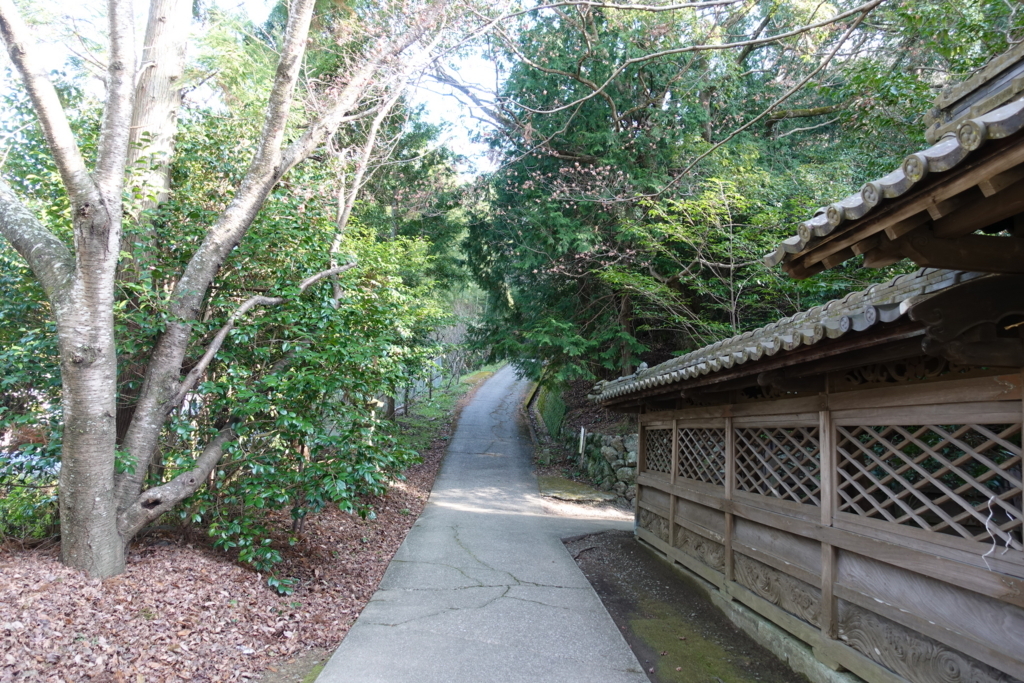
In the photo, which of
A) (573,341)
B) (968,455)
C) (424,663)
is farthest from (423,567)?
(573,341)

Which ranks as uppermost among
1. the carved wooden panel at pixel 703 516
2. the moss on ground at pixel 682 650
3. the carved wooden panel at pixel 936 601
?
the carved wooden panel at pixel 936 601

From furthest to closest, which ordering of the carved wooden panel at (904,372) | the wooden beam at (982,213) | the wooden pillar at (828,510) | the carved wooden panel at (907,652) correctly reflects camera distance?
1. the wooden pillar at (828,510)
2. the carved wooden panel at (904,372)
3. the carved wooden panel at (907,652)
4. the wooden beam at (982,213)

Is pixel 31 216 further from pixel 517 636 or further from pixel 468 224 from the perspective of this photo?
pixel 468 224

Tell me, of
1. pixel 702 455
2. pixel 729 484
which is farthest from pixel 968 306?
pixel 702 455

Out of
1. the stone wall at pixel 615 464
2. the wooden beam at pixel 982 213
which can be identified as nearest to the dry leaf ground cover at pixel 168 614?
the wooden beam at pixel 982 213

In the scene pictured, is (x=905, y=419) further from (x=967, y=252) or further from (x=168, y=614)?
(x=168, y=614)

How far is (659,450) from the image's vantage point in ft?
28.6

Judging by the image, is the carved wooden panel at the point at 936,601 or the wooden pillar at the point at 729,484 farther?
the wooden pillar at the point at 729,484

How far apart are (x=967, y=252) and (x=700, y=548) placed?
5176 millimetres

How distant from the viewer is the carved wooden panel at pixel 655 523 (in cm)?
806

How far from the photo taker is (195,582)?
5281 mm

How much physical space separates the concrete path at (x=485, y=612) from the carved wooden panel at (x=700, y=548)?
53.5 inches

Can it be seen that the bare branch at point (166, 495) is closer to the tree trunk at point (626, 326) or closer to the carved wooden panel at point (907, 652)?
the carved wooden panel at point (907, 652)

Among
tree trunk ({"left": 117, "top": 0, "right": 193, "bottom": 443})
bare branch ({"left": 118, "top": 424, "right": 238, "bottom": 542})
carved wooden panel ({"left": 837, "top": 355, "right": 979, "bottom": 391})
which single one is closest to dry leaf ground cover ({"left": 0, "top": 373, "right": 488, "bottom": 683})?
bare branch ({"left": 118, "top": 424, "right": 238, "bottom": 542})
